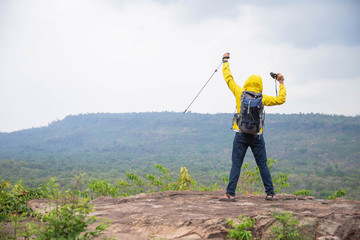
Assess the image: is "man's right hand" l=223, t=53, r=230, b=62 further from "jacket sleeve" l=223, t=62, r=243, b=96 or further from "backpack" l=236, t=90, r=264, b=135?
"backpack" l=236, t=90, r=264, b=135

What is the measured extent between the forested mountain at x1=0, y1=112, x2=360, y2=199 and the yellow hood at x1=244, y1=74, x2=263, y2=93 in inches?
1633

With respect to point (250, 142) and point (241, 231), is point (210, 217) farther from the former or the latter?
point (250, 142)

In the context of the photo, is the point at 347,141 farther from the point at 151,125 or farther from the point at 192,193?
the point at 192,193

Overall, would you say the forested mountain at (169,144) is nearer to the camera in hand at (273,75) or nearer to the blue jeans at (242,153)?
the camera in hand at (273,75)

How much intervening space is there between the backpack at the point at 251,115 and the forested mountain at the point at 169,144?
41.6 meters

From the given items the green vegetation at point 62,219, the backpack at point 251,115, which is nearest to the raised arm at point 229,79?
the backpack at point 251,115

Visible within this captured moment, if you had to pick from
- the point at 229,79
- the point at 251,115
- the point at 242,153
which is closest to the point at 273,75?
the point at 229,79

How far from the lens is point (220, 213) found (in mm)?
4777


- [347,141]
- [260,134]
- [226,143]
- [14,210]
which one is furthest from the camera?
[226,143]

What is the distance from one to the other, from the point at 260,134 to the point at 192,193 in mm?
1927

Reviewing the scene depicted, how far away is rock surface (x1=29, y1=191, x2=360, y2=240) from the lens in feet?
13.7

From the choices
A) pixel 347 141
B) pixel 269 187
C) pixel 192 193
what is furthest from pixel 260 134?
pixel 347 141

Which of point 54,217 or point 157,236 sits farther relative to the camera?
point 157,236

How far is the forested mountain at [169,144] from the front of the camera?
69.0 metres
